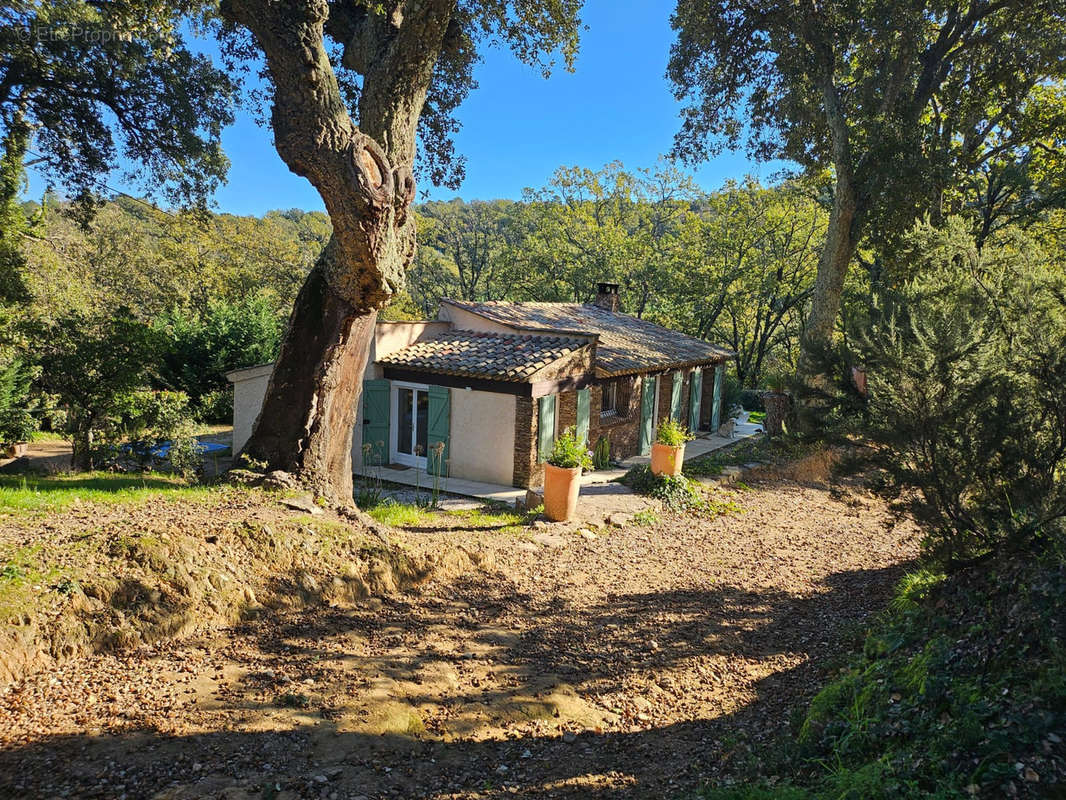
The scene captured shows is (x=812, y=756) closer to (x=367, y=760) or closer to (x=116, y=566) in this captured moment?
(x=367, y=760)

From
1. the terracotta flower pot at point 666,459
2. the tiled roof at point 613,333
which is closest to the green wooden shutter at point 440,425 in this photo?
the tiled roof at point 613,333

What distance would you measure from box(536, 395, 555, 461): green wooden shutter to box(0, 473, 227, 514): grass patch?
617 cm

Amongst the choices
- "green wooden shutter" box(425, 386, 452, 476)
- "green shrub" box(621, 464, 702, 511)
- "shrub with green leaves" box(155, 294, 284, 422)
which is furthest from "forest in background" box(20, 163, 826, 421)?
"green shrub" box(621, 464, 702, 511)

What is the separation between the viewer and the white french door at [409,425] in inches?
523

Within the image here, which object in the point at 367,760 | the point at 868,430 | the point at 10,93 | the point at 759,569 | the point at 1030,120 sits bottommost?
the point at 759,569

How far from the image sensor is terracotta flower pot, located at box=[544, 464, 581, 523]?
30.9 feet

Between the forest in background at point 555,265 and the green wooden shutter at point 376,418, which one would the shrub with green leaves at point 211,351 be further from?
the green wooden shutter at point 376,418

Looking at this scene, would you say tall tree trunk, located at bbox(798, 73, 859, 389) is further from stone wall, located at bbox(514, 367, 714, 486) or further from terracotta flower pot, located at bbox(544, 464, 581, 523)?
terracotta flower pot, located at bbox(544, 464, 581, 523)

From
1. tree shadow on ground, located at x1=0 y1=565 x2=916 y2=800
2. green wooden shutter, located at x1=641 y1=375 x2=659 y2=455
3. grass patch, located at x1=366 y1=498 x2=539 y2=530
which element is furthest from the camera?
green wooden shutter, located at x1=641 y1=375 x2=659 y2=455

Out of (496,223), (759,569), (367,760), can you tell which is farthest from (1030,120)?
(496,223)

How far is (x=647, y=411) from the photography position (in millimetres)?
15930

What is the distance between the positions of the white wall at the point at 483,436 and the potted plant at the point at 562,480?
2.58 m

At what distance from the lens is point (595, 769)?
12.9ft

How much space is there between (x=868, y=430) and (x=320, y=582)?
5331 millimetres
